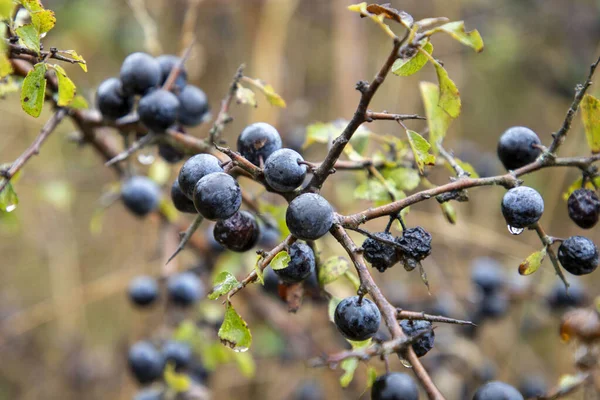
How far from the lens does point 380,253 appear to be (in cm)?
106

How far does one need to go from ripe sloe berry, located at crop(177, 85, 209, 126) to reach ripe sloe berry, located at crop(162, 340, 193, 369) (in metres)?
0.99

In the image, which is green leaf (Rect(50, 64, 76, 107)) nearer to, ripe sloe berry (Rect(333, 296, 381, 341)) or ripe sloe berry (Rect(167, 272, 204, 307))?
ripe sloe berry (Rect(333, 296, 381, 341))

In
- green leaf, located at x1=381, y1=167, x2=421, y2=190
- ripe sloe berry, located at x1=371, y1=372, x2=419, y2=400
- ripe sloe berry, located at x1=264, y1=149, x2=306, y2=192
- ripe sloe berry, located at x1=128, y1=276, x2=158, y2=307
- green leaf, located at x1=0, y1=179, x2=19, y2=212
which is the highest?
ripe sloe berry, located at x1=264, y1=149, x2=306, y2=192

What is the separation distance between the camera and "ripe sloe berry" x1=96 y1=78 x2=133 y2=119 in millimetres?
1530

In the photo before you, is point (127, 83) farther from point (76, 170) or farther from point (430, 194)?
point (76, 170)

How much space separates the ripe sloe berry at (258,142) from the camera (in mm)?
1220

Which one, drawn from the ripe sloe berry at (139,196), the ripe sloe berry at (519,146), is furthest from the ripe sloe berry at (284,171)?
the ripe sloe berry at (139,196)

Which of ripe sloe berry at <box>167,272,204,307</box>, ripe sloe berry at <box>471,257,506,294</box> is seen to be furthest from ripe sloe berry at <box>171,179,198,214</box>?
ripe sloe berry at <box>471,257,506,294</box>

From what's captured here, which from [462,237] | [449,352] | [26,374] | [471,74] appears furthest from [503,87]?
[26,374]

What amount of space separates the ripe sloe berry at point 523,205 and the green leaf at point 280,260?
478mm

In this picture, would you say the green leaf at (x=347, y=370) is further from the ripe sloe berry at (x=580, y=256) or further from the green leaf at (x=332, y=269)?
the ripe sloe berry at (x=580, y=256)

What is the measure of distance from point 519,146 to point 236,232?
0.75m

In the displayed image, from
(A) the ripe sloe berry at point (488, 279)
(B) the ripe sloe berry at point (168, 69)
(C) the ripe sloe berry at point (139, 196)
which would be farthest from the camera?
(A) the ripe sloe berry at point (488, 279)

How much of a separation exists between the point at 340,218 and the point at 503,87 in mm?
4078
